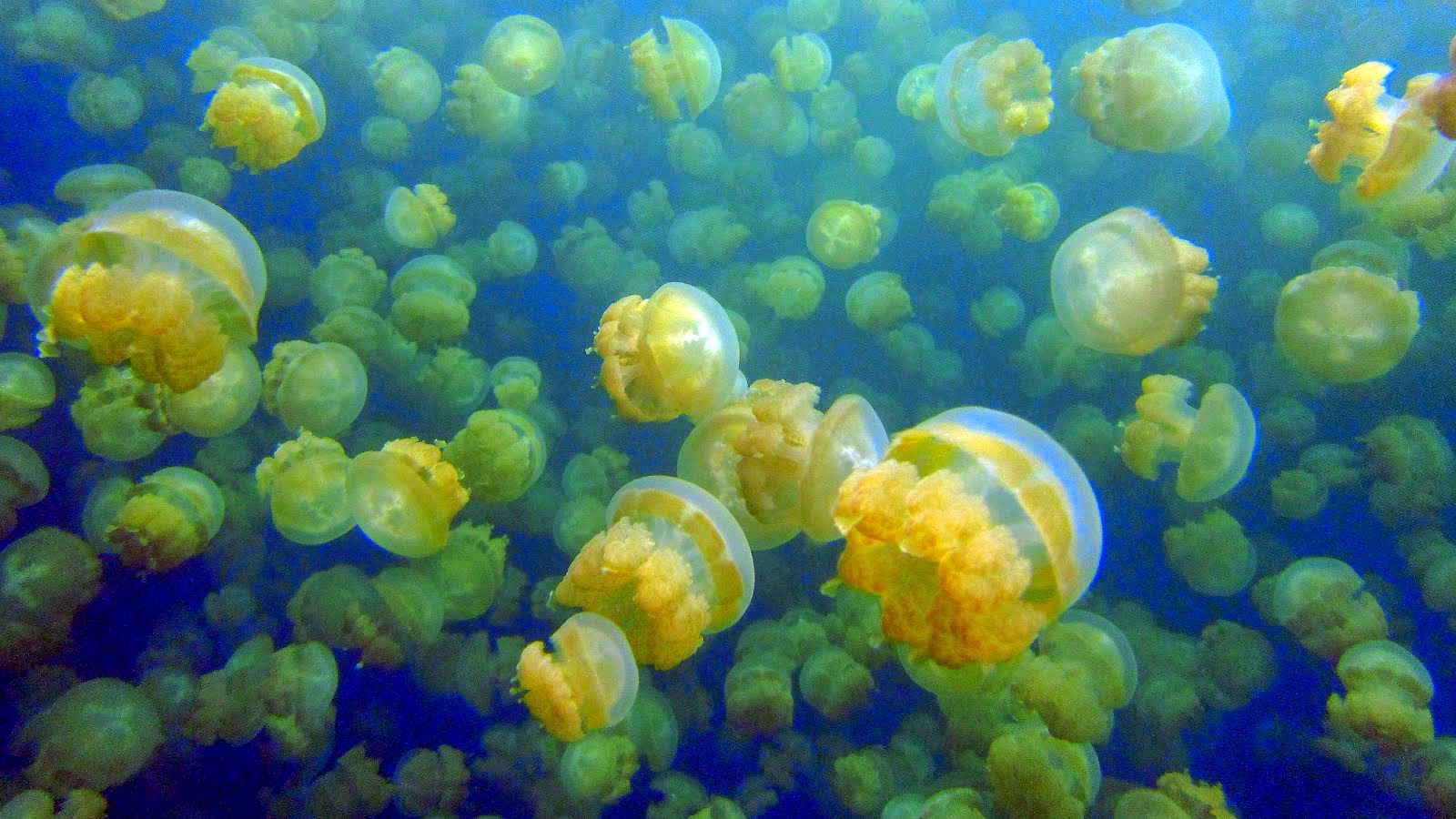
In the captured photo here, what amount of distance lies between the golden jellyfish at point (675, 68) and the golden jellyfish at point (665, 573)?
110 inches

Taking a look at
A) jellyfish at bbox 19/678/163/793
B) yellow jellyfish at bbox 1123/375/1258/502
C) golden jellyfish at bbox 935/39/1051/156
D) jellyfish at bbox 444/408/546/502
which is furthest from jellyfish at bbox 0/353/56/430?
yellow jellyfish at bbox 1123/375/1258/502

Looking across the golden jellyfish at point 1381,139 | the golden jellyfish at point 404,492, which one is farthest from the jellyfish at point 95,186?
the golden jellyfish at point 1381,139

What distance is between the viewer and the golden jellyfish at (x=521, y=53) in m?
4.95

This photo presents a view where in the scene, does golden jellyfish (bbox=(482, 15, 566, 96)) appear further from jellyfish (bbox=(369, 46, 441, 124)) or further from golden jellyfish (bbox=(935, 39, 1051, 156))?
golden jellyfish (bbox=(935, 39, 1051, 156))

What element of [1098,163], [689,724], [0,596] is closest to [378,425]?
[0,596]

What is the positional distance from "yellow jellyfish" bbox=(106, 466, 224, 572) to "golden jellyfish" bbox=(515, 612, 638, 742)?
2.47 meters

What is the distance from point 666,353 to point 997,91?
8.20 ft

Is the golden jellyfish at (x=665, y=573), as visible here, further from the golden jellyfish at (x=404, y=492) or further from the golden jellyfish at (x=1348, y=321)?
the golden jellyfish at (x=1348, y=321)

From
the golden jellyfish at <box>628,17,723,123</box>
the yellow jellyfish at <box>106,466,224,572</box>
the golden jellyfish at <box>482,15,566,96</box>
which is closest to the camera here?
the yellow jellyfish at <box>106,466,224,572</box>

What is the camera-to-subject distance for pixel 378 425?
458 centimetres

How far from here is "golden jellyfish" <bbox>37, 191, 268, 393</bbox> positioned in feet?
9.38

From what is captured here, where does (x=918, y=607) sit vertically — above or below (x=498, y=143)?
below

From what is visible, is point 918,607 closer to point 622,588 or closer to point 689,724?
point 622,588

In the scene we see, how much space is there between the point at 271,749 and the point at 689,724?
233 centimetres
